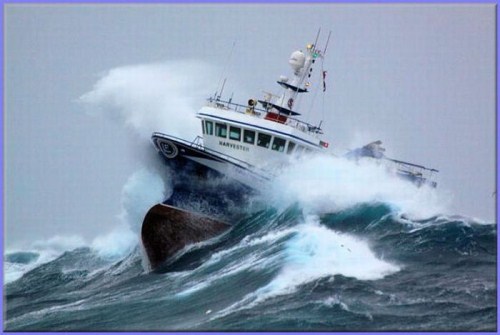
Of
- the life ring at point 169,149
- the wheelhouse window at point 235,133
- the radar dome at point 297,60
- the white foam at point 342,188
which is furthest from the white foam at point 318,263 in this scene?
the radar dome at point 297,60

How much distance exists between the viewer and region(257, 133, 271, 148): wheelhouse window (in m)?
31.4

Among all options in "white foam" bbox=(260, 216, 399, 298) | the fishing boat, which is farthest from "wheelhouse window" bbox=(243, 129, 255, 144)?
"white foam" bbox=(260, 216, 399, 298)

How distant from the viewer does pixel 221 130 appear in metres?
31.9

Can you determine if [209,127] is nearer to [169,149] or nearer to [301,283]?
[169,149]

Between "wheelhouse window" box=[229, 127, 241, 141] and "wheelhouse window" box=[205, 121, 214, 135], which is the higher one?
"wheelhouse window" box=[205, 121, 214, 135]

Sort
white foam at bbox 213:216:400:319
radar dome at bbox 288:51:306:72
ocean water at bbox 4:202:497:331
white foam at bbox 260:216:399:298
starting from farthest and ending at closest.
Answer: radar dome at bbox 288:51:306:72, white foam at bbox 260:216:399:298, white foam at bbox 213:216:400:319, ocean water at bbox 4:202:497:331

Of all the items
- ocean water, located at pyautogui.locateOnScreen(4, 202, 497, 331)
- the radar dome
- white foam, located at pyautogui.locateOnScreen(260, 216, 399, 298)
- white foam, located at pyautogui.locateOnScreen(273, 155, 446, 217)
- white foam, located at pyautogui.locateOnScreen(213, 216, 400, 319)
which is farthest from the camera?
the radar dome

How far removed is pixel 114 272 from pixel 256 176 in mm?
5800

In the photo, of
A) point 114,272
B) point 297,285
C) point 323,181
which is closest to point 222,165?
point 323,181

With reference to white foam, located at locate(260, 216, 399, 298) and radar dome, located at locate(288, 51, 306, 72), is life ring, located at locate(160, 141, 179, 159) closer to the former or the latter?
white foam, located at locate(260, 216, 399, 298)

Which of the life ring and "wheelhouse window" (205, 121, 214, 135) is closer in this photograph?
the life ring

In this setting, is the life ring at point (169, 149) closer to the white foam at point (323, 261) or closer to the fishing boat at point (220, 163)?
the fishing boat at point (220, 163)

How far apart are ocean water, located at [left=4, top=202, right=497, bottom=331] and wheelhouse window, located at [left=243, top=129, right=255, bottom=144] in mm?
2346

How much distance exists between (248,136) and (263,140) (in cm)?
49
